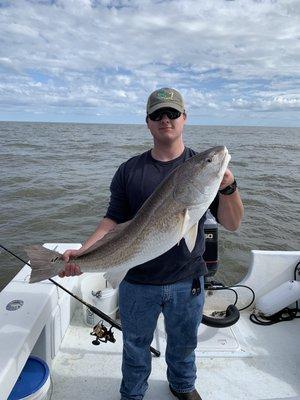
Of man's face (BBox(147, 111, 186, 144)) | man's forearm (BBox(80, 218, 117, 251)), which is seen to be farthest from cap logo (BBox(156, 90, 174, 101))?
man's forearm (BBox(80, 218, 117, 251))

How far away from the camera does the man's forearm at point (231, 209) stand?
2900 millimetres

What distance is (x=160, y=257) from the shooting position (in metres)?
3.02

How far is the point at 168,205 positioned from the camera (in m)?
2.66

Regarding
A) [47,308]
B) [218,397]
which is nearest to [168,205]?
[47,308]

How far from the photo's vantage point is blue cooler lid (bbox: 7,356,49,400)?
10.5 ft

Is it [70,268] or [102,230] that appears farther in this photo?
[102,230]

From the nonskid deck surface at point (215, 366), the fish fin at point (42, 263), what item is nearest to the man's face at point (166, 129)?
the fish fin at point (42, 263)

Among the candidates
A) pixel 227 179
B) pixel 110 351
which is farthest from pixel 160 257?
pixel 110 351

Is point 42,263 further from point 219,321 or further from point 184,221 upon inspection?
point 219,321

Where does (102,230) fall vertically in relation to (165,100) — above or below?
below

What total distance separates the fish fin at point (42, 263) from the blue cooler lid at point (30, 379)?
0.98 meters

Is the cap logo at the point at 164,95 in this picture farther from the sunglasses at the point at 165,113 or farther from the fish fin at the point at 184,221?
the fish fin at the point at 184,221

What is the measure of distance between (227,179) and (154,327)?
4.63 feet

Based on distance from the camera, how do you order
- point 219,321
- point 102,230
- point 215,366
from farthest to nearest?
1. point 219,321
2. point 215,366
3. point 102,230
